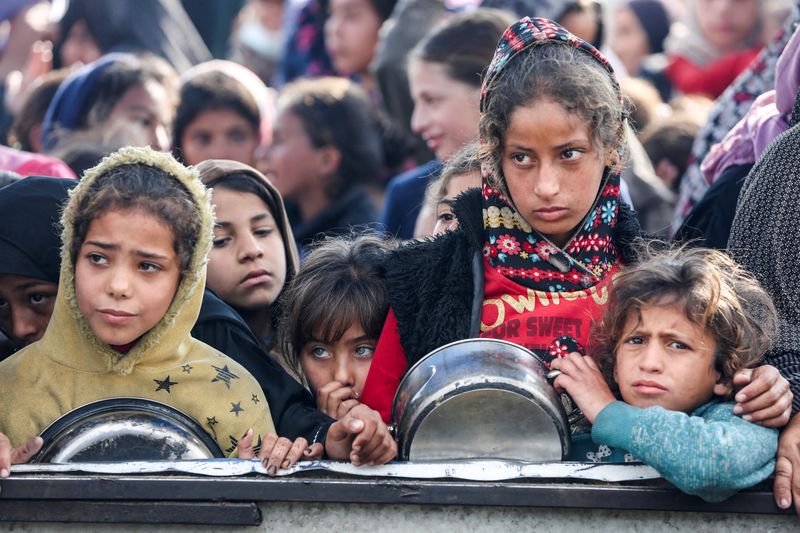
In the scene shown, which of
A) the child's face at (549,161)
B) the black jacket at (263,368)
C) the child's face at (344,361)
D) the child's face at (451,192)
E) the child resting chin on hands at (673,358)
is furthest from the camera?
the child's face at (451,192)

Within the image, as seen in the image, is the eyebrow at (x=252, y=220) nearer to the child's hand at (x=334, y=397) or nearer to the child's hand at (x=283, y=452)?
the child's hand at (x=334, y=397)

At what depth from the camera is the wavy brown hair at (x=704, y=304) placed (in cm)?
293

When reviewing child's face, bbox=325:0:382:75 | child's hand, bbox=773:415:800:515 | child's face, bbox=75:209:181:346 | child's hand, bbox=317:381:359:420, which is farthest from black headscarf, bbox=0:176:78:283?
child's face, bbox=325:0:382:75

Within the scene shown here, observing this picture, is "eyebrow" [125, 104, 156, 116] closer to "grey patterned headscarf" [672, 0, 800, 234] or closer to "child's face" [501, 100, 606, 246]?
"grey patterned headscarf" [672, 0, 800, 234]

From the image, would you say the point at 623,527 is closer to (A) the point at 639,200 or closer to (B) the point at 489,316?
(B) the point at 489,316

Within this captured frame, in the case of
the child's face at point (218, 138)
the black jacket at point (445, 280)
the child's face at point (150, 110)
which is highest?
the child's face at point (150, 110)

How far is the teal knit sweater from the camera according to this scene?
2.58 metres

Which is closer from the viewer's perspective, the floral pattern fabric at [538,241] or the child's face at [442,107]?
the floral pattern fabric at [538,241]

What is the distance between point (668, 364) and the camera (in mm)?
2902

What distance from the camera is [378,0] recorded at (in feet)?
23.4

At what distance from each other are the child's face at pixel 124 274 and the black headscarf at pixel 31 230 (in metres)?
0.42

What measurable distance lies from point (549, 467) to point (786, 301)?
3.01ft

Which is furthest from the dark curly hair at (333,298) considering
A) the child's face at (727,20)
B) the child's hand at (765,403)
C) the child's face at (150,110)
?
the child's face at (727,20)

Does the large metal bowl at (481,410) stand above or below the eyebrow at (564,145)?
below
